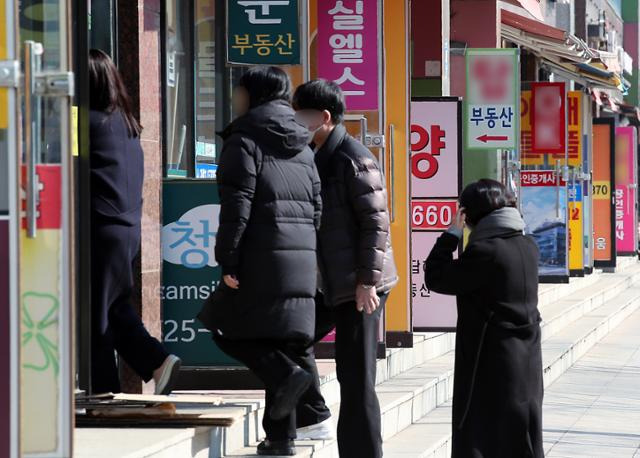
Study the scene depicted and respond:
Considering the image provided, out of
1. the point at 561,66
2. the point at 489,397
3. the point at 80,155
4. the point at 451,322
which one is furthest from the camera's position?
the point at 561,66

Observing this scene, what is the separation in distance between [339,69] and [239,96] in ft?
12.2

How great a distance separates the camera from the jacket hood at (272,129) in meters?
6.55

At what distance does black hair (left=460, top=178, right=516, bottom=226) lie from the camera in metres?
6.99

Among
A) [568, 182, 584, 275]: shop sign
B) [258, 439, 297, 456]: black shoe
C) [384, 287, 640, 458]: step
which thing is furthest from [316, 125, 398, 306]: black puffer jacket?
[568, 182, 584, 275]: shop sign

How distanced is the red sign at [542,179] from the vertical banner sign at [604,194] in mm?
6551

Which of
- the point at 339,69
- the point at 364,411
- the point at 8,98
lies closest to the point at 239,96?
the point at 364,411

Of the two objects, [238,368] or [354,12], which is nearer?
[238,368]

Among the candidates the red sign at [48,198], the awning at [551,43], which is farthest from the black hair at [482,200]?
the awning at [551,43]

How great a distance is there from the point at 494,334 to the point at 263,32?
309 cm

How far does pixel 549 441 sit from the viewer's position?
32.8 feet

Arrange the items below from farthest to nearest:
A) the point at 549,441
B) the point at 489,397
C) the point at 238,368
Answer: the point at 549,441 → the point at 238,368 → the point at 489,397

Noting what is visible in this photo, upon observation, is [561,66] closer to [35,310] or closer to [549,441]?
[549,441]

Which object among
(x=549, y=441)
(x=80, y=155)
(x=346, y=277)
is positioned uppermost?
(x=80, y=155)

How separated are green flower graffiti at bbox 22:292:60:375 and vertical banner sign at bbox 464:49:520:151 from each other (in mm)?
11441
